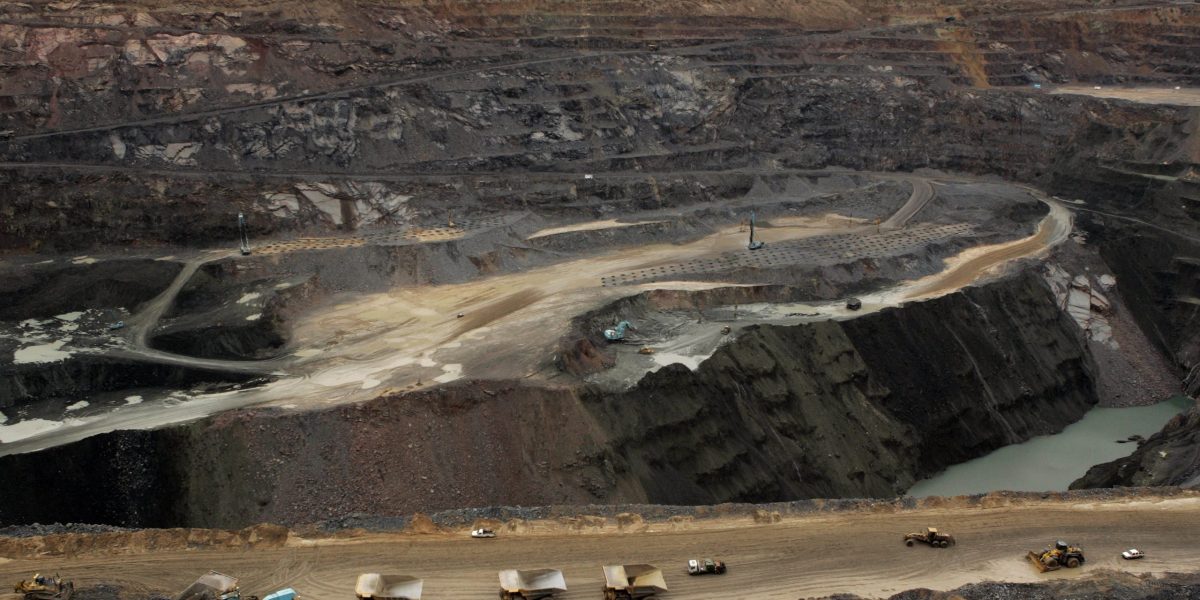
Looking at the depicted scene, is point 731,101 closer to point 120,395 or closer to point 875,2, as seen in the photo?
point 875,2

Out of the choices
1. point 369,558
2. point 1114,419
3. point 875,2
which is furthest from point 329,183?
point 875,2

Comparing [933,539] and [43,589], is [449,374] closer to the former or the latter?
[43,589]

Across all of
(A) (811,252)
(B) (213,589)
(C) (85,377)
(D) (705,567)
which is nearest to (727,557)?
(D) (705,567)

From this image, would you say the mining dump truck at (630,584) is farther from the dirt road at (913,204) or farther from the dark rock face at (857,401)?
the dirt road at (913,204)

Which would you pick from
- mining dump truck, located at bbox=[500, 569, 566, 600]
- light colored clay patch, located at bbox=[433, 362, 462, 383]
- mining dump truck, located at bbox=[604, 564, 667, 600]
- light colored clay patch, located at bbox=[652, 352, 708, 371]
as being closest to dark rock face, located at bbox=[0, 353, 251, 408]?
light colored clay patch, located at bbox=[433, 362, 462, 383]

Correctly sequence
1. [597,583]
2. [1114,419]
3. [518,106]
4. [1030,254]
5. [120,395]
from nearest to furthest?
1. [597,583]
2. [120,395]
3. [1114,419]
4. [1030,254]
5. [518,106]

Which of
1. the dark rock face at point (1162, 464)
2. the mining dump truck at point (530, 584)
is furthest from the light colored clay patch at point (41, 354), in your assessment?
the dark rock face at point (1162, 464)

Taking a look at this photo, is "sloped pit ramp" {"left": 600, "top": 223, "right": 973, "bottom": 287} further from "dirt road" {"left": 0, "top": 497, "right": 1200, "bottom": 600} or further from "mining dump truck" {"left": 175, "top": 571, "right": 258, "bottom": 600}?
"mining dump truck" {"left": 175, "top": 571, "right": 258, "bottom": 600}
